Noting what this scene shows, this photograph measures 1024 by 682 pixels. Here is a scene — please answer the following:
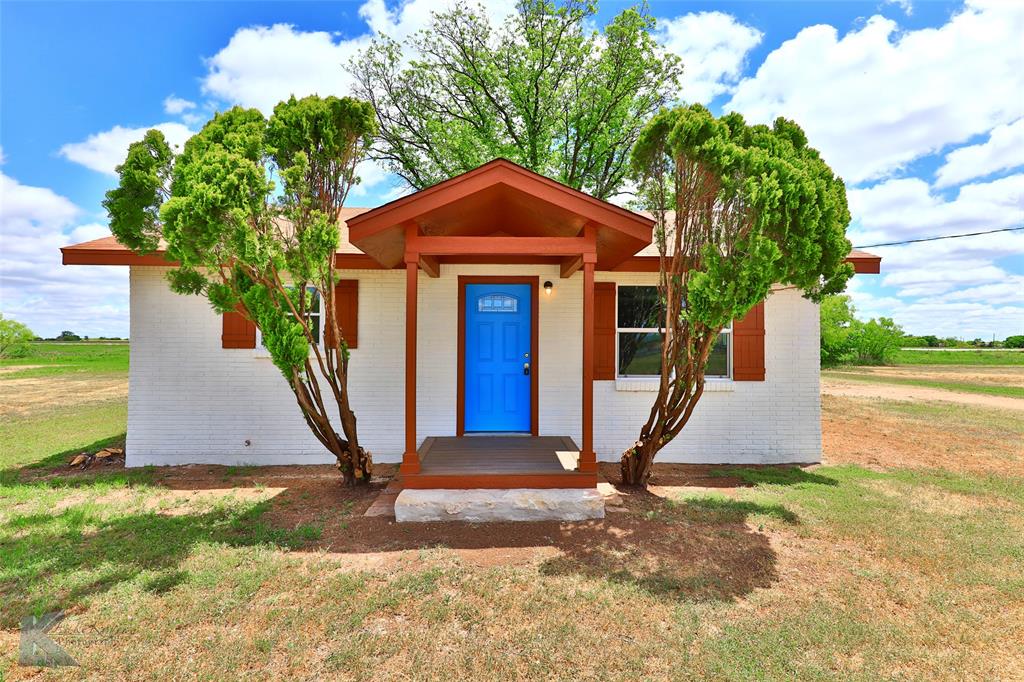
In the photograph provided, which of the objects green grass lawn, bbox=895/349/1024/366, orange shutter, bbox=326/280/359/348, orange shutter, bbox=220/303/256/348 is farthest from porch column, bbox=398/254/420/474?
green grass lawn, bbox=895/349/1024/366

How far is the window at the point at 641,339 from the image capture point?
21.9 feet

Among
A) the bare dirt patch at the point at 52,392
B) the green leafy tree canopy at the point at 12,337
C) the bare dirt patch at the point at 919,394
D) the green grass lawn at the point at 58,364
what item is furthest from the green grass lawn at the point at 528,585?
the green grass lawn at the point at 58,364

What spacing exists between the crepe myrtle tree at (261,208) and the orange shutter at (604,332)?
333 cm

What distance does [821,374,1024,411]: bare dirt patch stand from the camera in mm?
12683

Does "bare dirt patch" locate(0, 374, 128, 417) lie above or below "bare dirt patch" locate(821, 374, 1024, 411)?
above

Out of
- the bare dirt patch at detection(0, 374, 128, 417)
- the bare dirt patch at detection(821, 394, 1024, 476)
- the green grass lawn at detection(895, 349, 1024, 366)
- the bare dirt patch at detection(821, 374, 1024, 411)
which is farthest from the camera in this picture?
the green grass lawn at detection(895, 349, 1024, 366)

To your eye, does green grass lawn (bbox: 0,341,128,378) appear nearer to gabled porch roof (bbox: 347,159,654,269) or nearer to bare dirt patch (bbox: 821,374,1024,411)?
gabled porch roof (bbox: 347,159,654,269)

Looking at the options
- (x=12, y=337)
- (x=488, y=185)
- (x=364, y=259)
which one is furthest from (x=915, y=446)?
(x=12, y=337)

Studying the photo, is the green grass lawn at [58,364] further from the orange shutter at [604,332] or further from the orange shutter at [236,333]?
the orange shutter at [604,332]

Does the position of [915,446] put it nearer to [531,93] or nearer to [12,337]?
[531,93]

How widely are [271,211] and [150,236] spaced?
4.86 ft

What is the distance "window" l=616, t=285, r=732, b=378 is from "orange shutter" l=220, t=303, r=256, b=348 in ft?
16.6

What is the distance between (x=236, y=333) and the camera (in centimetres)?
638

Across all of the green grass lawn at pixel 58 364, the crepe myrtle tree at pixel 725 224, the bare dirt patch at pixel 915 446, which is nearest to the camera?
the crepe myrtle tree at pixel 725 224
